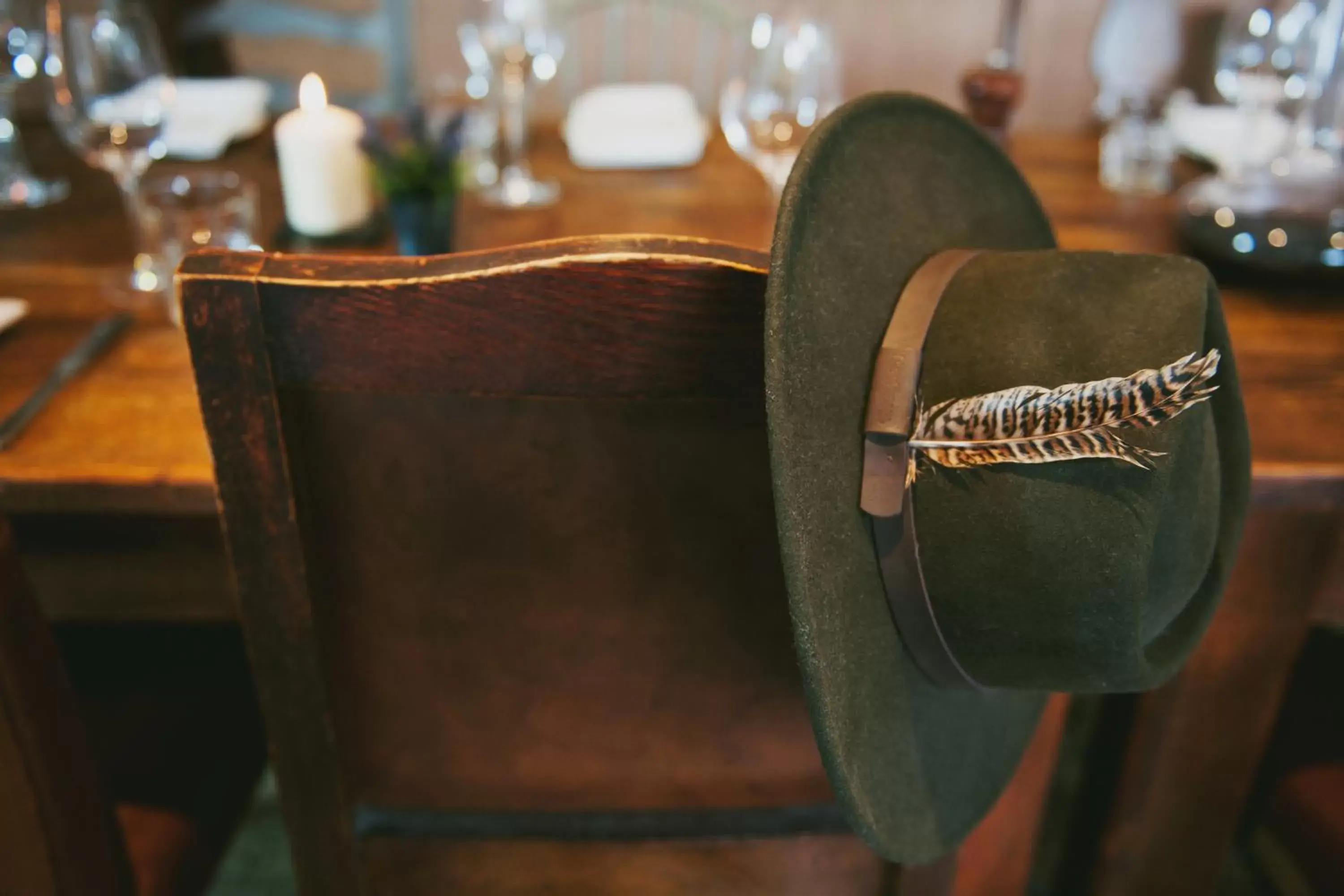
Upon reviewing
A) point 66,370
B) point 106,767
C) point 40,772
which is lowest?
point 106,767

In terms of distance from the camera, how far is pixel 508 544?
0.54m

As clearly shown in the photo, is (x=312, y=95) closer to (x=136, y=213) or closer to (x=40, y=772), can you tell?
(x=136, y=213)

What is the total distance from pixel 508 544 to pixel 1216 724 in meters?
0.66

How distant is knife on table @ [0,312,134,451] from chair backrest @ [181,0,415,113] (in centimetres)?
96

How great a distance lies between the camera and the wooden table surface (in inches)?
27.8

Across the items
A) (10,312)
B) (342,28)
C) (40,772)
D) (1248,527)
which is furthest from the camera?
(342,28)

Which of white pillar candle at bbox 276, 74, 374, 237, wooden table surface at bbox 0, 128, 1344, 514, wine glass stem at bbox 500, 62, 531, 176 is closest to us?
wooden table surface at bbox 0, 128, 1344, 514

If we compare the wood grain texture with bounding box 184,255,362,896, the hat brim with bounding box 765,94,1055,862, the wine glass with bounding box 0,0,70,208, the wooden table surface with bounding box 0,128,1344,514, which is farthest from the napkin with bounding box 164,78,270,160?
the hat brim with bounding box 765,94,1055,862

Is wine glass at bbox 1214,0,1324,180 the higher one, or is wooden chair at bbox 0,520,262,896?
wine glass at bbox 1214,0,1324,180

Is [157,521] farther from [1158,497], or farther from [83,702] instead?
[1158,497]

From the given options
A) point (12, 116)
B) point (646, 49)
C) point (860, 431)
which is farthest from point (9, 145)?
point (646, 49)

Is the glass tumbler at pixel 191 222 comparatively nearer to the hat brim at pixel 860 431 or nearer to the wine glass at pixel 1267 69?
the hat brim at pixel 860 431

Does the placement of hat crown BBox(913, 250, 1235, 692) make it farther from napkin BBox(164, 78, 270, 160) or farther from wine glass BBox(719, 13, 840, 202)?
napkin BBox(164, 78, 270, 160)

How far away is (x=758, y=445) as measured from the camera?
512 millimetres
